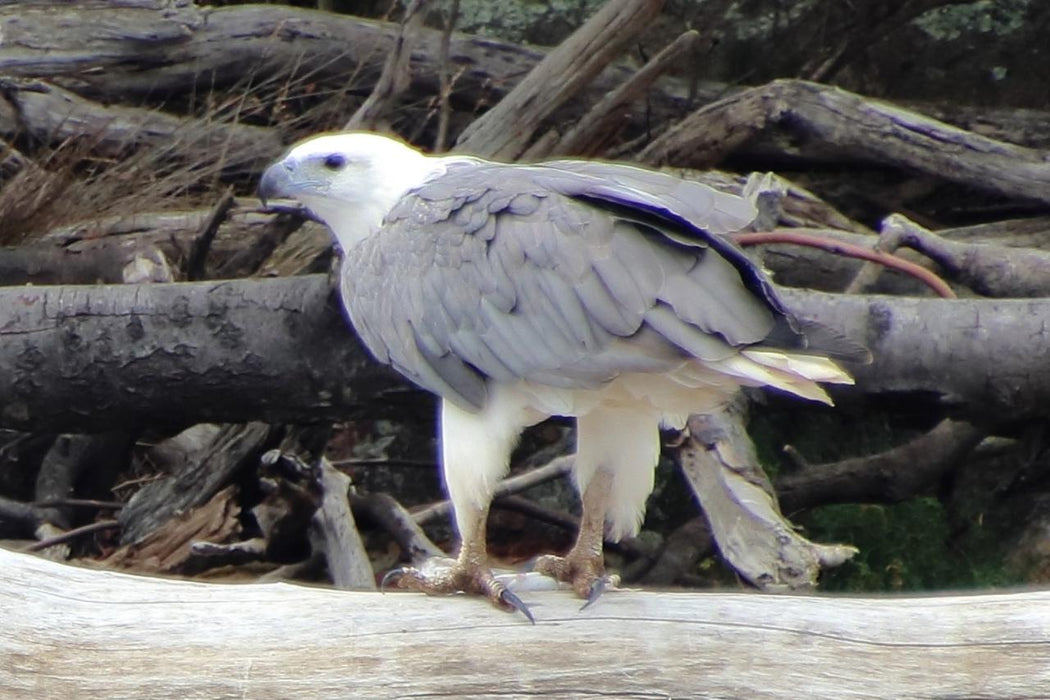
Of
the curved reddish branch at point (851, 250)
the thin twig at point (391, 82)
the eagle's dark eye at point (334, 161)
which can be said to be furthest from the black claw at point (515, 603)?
the thin twig at point (391, 82)

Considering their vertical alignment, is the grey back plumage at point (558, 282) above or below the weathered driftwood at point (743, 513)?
above

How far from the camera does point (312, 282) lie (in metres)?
4.43

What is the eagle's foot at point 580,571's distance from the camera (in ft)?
10.4

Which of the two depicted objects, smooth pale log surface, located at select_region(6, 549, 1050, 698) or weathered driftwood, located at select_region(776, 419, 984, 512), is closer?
smooth pale log surface, located at select_region(6, 549, 1050, 698)

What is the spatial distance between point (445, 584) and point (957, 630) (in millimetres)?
1033

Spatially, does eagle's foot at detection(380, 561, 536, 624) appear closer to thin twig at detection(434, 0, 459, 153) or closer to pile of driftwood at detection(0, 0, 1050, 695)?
pile of driftwood at detection(0, 0, 1050, 695)

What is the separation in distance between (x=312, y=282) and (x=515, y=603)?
5.61ft

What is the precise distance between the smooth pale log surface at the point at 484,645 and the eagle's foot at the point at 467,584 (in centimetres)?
4

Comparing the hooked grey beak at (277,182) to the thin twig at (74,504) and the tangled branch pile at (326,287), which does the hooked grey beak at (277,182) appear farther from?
the thin twig at (74,504)

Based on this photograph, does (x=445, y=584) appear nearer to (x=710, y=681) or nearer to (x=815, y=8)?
(x=710, y=681)

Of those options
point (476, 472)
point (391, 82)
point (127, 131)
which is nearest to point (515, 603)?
point (476, 472)

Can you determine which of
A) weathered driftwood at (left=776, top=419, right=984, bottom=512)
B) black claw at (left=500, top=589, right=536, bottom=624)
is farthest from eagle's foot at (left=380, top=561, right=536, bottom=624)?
weathered driftwood at (left=776, top=419, right=984, bottom=512)

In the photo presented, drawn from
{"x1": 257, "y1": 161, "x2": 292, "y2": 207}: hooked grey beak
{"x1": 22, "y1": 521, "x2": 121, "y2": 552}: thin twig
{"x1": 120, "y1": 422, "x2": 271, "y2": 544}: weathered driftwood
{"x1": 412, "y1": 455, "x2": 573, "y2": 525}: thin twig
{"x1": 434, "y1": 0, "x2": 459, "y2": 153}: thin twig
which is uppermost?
{"x1": 257, "y1": 161, "x2": 292, "y2": 207}: hooked grey beak

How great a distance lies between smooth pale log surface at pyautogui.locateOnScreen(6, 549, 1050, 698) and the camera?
9.12ft
